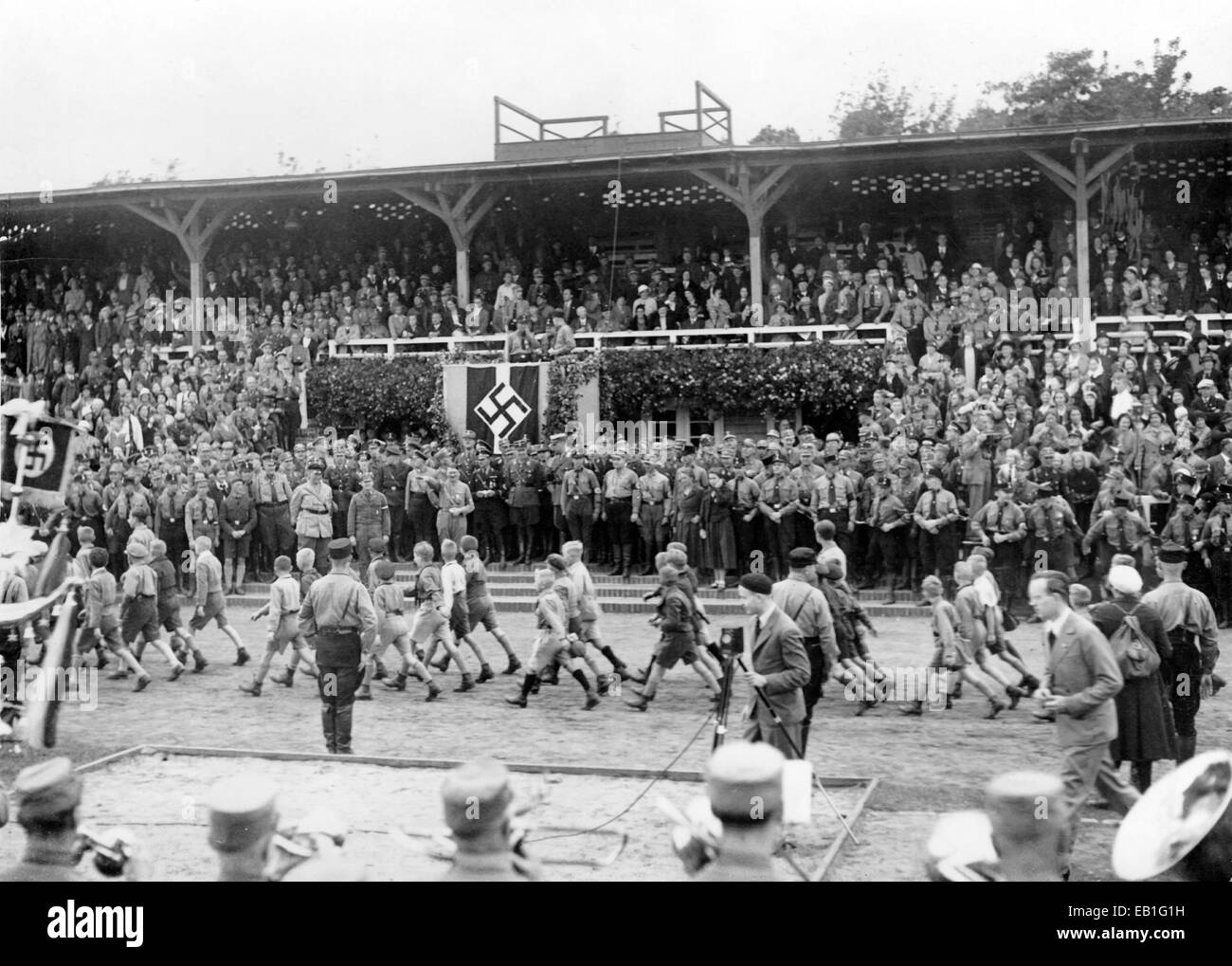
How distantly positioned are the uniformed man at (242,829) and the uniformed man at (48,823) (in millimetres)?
505

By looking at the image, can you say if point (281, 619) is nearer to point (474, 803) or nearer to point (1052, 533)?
point (1052, 533)

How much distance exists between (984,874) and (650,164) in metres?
20.8

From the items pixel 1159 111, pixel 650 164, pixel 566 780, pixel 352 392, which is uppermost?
pixel 1159 111

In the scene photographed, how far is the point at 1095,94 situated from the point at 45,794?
111 ft

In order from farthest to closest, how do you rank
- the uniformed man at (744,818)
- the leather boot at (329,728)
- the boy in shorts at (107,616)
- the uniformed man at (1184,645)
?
the boy in shorts at (107,616)
the leather boot at (329,728)
the uniformed man at (1184,645)
the uniformed man at (744,818)

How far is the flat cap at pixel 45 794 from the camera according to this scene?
4.61 m

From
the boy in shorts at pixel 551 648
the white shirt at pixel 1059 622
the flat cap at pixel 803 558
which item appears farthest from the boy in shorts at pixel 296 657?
the white shirt at pixel 1059 622

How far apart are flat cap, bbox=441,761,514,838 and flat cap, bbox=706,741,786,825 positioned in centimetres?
68

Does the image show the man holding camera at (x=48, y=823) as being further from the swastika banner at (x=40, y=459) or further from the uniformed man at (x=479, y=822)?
the swastika banner at (x=40, y=459)

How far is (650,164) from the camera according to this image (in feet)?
80.4
